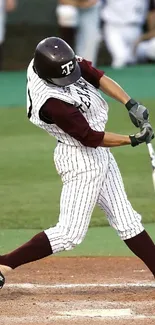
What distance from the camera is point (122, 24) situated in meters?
15.6

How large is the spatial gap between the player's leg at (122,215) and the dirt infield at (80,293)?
11.4 inches

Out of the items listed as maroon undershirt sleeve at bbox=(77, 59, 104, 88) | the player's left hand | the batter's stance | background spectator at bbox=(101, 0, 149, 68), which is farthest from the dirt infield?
background spectator at bbox=(101, 0, 149, 68)

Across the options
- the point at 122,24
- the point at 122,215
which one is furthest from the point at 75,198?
the point at 122,24

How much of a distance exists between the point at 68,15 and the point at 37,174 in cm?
516

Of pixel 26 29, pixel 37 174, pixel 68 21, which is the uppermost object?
pixel 68 21

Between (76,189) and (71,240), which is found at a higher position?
(76,189)

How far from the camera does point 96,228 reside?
8219 mm

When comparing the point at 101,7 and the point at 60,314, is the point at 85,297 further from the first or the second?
the point at 101,7

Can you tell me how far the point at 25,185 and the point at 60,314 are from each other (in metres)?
3.97

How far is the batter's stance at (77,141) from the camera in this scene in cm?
588

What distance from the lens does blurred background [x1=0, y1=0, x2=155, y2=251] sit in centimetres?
888

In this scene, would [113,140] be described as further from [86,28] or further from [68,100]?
[86,28]

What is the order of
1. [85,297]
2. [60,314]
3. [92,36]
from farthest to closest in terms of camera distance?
1. [92,36]
2. [85,297]
3. [60,314]

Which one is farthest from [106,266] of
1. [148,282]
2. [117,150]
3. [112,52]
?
[112,52]
